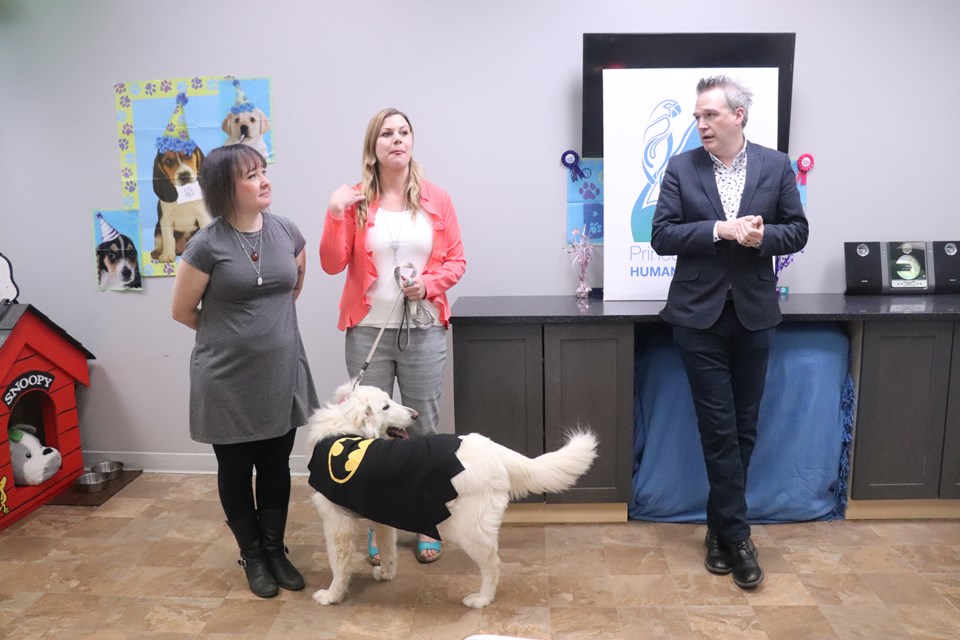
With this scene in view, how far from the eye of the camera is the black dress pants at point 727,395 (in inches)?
95.9

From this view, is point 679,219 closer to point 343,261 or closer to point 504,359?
point 504,359

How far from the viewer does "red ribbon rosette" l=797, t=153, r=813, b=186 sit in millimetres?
3119

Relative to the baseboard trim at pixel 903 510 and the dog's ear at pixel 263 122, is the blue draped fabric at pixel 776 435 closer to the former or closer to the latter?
the baseboard trim at pixel 903 510

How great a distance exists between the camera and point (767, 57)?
3.01 metres

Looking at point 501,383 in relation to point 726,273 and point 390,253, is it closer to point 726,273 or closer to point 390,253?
point 390,253

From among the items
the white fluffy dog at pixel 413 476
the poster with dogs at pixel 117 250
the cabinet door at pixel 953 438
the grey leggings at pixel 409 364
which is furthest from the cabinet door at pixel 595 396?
the poster with dogs at pixel 117 250

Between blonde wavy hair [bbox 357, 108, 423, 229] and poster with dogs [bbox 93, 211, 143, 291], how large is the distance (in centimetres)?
154

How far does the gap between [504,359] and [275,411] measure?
3.07ft

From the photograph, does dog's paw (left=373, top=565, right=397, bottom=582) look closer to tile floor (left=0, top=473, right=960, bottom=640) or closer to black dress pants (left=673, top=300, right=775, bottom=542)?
tile floor (left=0, top=473, right=960, bottom=640)

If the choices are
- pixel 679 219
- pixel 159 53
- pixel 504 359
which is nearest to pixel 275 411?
pixel 504 359

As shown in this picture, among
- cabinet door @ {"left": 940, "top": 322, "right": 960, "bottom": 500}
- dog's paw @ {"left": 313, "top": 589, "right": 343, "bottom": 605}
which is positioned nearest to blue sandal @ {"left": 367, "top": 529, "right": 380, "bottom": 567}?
dog's paw @ {"left": 313, "top": 589, "right": 343, "bottom": 605}

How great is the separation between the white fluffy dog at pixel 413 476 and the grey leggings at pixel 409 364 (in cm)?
23

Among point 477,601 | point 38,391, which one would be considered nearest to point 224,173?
point 477,601

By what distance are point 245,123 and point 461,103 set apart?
1.02 m
